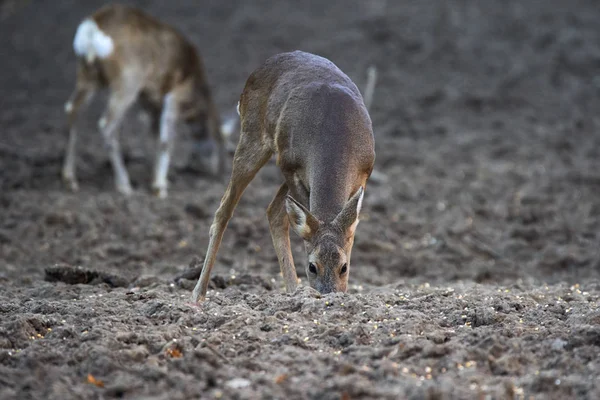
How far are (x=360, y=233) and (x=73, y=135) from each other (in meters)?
4.32

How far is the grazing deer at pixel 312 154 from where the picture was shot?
5.79 metres

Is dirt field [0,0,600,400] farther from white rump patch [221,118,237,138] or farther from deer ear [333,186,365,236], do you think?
white rump patch [221,118,237,138]

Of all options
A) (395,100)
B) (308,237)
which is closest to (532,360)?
(308,237)

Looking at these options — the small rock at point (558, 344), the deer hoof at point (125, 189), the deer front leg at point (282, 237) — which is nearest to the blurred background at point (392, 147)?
the deer hoof at point (125, 189)

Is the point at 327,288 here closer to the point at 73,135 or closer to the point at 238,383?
the point at 238,383

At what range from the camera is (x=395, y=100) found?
1460 centimetres

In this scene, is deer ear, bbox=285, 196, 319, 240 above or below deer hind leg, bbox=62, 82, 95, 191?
above

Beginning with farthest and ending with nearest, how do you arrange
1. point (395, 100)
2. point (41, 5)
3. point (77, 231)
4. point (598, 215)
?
point (41, 5), point (395, 100), point (598, 215), point (77, 231)

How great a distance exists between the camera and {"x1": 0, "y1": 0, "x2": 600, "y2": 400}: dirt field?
4.30 meters

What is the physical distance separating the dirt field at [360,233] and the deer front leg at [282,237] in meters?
0.28

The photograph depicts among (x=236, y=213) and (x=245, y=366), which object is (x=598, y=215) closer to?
(x=236, y=213)

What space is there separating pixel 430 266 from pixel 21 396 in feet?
17.1

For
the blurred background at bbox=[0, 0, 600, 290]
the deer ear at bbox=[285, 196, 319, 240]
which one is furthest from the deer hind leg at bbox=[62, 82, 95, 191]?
the deer ear at bbox=[285, 196, 319, 240]

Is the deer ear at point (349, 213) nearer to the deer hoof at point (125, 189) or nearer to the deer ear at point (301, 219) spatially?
the deer ear at point (301, 219)
